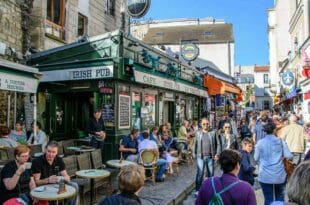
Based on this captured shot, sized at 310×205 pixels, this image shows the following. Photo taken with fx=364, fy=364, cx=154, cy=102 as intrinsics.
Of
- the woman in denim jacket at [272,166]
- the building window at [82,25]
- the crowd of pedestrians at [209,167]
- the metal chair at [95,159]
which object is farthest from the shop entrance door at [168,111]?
the woman in denim jacket at [272,166]

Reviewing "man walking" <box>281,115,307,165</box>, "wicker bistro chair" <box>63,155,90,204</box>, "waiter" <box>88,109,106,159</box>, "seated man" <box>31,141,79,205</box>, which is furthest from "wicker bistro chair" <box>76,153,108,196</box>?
"man walking" <box>281,115,307,165</box>

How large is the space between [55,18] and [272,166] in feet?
33.6

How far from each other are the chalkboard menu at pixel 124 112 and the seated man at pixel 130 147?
1.07 metres

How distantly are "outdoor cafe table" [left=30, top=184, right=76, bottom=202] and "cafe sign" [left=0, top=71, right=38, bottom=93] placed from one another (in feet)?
9.57

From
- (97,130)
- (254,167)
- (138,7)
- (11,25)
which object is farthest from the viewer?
(138,7)

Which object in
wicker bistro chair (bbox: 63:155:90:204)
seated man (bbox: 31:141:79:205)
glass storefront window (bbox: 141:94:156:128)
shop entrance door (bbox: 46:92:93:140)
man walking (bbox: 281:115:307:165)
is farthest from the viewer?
glass storefront window (bbox: 141:94:156:128)

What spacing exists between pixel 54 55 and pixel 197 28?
34.6 meters

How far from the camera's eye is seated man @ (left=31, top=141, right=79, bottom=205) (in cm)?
557

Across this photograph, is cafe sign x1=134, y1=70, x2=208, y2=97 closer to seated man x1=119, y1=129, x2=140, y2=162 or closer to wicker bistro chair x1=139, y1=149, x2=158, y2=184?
seated man x1=119, y1=129, x2=140, y2=162

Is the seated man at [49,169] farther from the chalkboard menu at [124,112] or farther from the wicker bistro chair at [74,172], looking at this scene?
the chalkboard menu at [124,112]

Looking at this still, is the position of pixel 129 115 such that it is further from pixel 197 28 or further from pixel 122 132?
pixel 197 28

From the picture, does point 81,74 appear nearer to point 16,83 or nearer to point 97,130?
point 97,130

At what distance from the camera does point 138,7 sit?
13891 mm

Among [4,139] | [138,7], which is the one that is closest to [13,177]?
[4,139]
